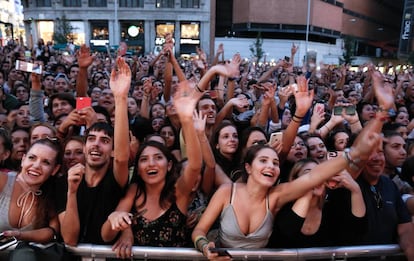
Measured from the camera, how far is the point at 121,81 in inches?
116

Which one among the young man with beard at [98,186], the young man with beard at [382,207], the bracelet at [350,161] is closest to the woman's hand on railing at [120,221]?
the young man with beard at [98,186]

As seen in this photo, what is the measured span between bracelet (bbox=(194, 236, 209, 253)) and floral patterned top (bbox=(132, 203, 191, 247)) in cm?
26

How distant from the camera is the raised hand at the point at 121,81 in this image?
2.86 metres

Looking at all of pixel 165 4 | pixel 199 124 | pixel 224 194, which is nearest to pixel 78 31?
pixel 165 4

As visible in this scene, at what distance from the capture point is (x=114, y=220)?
7.61ft

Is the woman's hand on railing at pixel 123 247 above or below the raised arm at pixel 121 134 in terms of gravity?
below

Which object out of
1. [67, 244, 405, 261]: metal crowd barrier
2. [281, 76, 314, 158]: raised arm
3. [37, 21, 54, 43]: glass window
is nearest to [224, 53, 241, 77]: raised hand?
[281, 76, 314, 158]: raised arm

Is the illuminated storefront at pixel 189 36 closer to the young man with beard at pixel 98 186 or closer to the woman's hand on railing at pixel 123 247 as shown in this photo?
the young man with beard at pixel 98 186

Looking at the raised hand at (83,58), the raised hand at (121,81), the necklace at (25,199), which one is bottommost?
the necklace at (25,199)

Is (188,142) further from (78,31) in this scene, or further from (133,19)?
(78,31)

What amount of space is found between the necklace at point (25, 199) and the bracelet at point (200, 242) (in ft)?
4.07

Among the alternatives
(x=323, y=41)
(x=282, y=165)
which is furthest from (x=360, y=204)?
(x=323, y=41)

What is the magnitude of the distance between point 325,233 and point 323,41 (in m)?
57.1

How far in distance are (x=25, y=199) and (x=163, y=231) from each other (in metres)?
1.05
